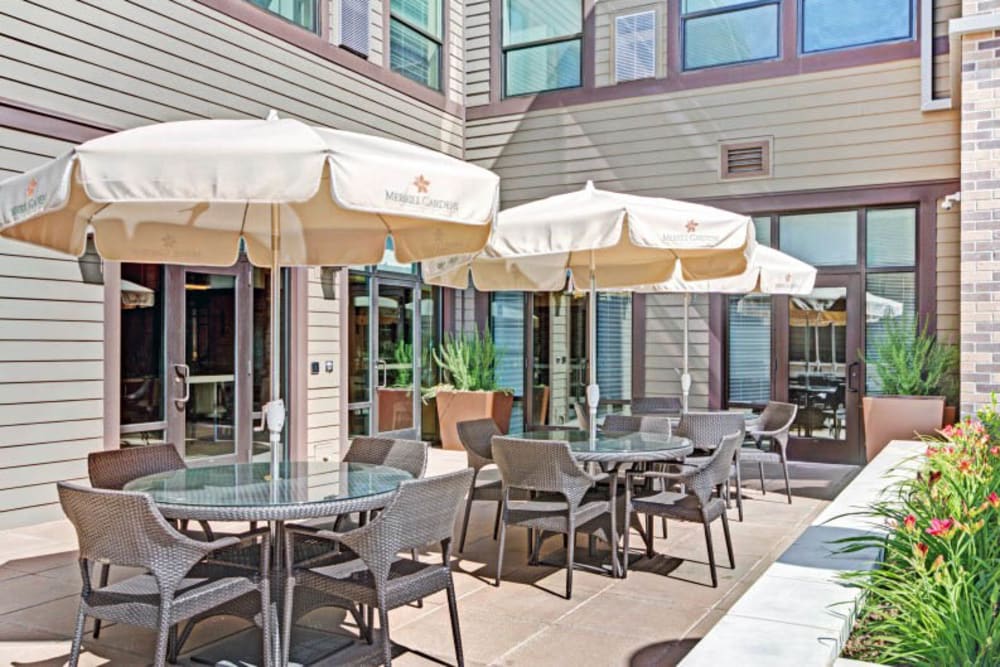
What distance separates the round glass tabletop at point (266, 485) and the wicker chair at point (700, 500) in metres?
1.55

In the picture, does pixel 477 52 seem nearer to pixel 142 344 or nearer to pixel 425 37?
pixel 425 37

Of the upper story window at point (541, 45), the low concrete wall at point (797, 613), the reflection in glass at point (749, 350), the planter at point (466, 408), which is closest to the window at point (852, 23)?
the upper story window at point (541, 45)

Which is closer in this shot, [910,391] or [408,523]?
[408,523]

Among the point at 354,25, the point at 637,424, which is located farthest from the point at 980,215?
the point at 354,25

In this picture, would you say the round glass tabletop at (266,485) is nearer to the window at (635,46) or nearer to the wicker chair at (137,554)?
the wicker chair at (137,554)

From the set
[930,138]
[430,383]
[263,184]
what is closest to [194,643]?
[263,184]

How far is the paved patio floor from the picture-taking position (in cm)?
370

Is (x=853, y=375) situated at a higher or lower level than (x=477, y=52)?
lower

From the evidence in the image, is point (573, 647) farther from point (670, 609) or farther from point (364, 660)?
point (364, 660)

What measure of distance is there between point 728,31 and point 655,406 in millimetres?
4805

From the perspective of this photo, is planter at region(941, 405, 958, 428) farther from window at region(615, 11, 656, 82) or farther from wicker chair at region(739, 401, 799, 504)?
window at region(615, 11, 656, 82)

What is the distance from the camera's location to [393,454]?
466cm

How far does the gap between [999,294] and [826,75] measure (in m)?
3.14

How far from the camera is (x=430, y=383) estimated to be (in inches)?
425
